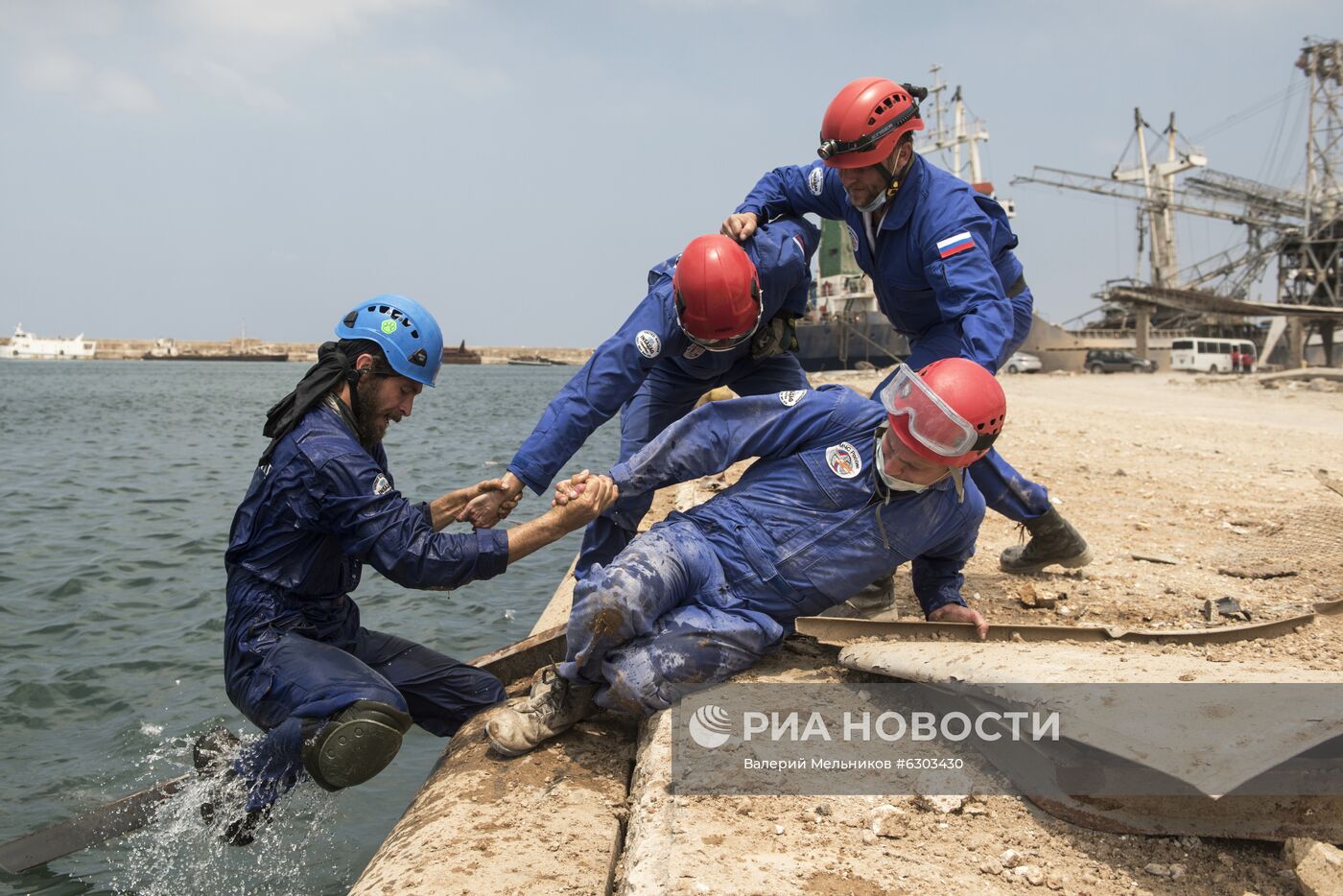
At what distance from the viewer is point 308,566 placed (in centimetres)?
390

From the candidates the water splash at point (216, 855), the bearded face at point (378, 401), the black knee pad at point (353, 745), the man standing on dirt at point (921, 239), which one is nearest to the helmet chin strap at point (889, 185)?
the man standing on dirt at point (921, 239)

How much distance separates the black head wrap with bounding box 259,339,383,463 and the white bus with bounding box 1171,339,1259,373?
A: 36.9m

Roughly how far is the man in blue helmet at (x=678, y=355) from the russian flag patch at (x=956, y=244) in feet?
2.70

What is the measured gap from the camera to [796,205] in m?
5.35

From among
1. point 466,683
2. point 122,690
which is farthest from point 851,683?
point 122,690

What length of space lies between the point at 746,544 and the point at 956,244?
5.45 feet

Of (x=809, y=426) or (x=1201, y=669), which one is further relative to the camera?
(x=809, y=426)

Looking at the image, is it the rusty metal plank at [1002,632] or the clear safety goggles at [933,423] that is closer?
the clear safety goggles at [933,423]

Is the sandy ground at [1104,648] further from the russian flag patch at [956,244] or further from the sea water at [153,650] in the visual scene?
the sea water at [153,650]

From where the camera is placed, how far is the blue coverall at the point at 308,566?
3678mm

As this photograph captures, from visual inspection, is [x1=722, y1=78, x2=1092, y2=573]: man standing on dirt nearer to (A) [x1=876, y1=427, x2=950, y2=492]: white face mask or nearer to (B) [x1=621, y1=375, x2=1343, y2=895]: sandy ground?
(B) [x1=621, y1=375, x2=1343, y2=895]: sandy ground

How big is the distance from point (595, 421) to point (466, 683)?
1.25m

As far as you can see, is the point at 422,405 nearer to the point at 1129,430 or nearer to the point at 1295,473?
the point at 1129,430

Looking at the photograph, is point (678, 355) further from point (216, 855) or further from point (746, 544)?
point (216, 855)
